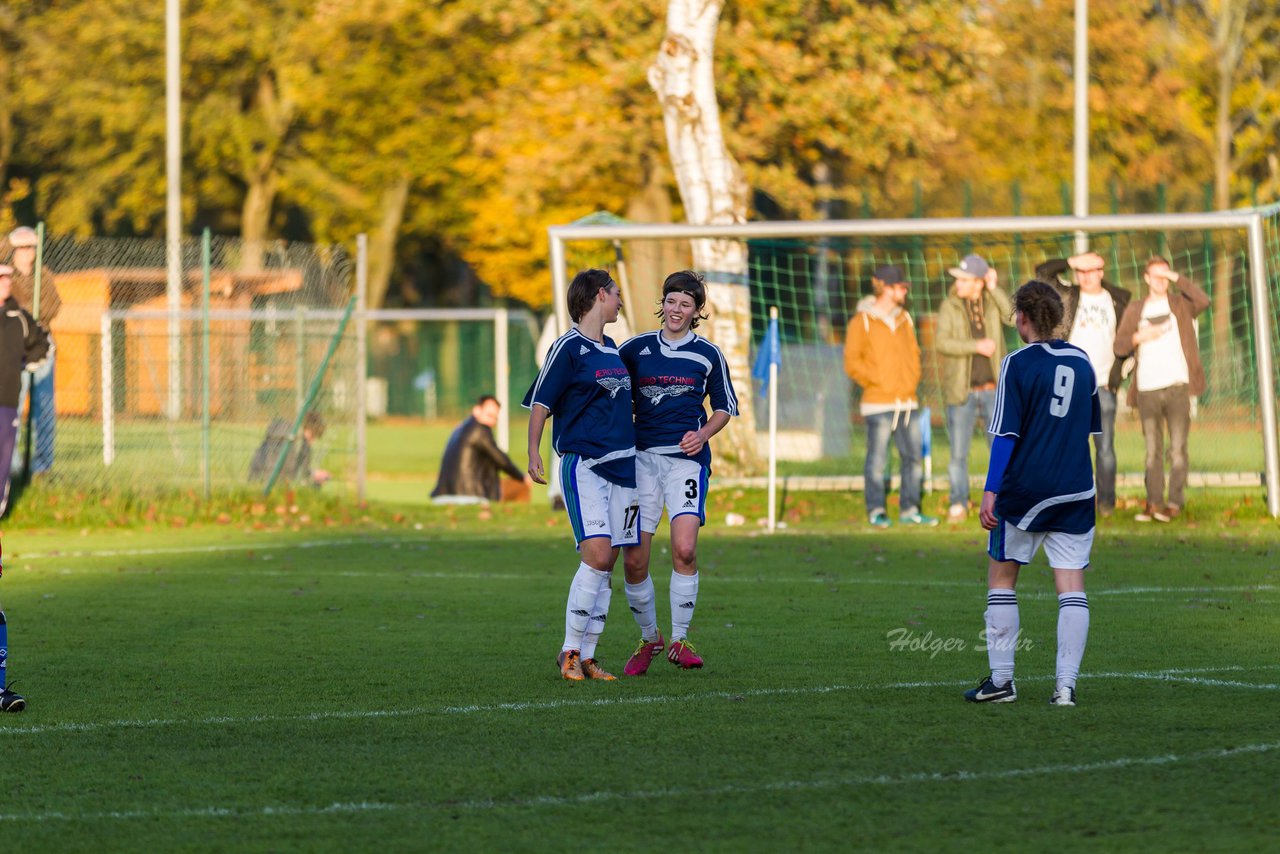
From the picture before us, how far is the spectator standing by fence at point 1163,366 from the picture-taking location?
15.2 meters

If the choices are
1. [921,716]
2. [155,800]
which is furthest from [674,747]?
[155,800]

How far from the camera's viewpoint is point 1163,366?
15367 millimetres

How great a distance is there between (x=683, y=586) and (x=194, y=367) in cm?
1034

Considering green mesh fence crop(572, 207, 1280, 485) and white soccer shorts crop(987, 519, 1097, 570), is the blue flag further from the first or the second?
white soccer shorts crop(987, 519, 1097, 570)

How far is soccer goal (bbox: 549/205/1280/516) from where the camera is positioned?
640 inches

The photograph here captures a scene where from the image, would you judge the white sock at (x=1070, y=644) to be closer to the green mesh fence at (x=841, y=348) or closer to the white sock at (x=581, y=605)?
the white sock at (x=581, y=605)

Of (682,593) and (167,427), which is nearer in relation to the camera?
(682,593)

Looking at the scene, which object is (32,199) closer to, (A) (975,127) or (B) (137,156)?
(B) (137,156)

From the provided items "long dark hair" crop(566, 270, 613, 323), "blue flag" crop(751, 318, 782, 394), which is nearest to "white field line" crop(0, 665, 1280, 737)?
"long dark hair" crop(566, 270, 613, 323)

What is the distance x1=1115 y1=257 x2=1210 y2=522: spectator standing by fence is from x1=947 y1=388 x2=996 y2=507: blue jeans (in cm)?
115

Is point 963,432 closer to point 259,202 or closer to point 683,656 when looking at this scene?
point 683,656

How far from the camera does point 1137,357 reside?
→ 15484 mm

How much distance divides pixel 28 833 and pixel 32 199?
148ft

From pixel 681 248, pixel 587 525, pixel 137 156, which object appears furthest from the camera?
pixel 137 156
